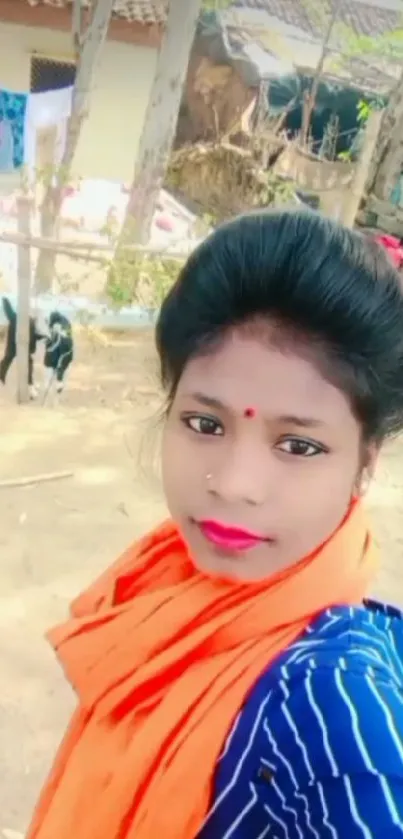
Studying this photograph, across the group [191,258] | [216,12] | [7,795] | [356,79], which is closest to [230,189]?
[356,79]

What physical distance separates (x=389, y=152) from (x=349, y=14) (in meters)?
5.01

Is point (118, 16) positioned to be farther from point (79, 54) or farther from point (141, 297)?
point (141, 297)

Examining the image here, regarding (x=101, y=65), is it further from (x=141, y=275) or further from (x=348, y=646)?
(x=348, y=646)

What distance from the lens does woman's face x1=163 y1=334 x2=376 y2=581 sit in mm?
863

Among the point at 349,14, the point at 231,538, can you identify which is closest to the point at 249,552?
the point at 231,538

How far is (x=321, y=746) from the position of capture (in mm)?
689

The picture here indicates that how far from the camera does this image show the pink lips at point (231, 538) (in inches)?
34.5

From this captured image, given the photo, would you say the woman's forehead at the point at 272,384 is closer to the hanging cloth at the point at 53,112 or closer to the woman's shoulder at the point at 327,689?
the woman's shoulder at the point at 327,689

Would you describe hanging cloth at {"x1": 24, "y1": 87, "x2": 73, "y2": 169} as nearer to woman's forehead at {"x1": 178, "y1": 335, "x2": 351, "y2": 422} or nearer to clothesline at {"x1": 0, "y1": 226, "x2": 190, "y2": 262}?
clothesline at {"x1": 0, "y1": 226, "x2": 190, "y2": 262}

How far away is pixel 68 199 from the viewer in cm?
894

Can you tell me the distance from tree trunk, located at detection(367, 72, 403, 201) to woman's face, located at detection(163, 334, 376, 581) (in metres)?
8.64

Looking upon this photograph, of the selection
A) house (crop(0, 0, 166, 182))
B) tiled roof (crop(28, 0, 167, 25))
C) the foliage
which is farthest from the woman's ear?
tiled roof (crop(28, 0, 167, 25))

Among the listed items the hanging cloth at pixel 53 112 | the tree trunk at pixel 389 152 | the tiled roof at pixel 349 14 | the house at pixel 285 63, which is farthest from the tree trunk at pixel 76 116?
the tiled roof at pixel 349 14

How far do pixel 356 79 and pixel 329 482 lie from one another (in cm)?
1144
